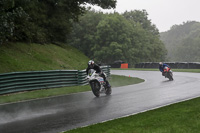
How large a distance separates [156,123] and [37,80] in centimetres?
1080

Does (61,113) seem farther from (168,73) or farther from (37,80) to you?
(168,73)

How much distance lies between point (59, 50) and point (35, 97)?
1758cm

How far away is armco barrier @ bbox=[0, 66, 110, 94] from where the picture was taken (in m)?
15.0

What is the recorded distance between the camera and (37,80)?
54.7 feet

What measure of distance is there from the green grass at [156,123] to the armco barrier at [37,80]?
871 cm

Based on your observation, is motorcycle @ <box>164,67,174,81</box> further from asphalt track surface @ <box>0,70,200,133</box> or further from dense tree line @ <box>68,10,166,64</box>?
dense tree line @ <box>68,10,166,64</box>

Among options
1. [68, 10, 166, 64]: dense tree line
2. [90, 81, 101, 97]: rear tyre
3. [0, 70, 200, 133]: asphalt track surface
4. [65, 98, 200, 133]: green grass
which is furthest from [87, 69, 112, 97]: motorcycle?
[68, 10, 166, 64]: dense tree line

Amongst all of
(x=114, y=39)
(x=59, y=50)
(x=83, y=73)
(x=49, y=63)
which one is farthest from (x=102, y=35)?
(x=83, y=73)

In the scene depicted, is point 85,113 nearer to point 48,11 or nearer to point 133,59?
point 48,11

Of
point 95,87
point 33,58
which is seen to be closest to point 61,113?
point 95,87

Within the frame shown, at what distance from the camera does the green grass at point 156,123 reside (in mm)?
6378

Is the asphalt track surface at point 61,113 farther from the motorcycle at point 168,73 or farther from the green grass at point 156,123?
the motorcycle at point 168,73

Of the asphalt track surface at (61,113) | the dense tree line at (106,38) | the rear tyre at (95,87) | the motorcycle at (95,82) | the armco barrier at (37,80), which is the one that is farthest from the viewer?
the dense tree line at (106,38)

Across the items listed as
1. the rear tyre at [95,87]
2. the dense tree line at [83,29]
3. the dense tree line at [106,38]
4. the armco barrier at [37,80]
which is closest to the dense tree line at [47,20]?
the dense tree line at [83,29]
